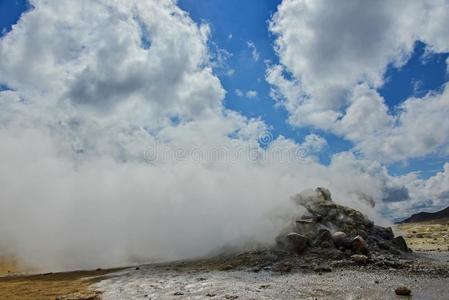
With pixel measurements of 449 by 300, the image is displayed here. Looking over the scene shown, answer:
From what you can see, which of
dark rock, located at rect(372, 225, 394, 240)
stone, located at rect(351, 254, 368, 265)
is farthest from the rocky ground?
dark rock, located at rect(372, 225, 394, 240)

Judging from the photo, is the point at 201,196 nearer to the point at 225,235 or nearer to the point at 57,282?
the point at 225,235

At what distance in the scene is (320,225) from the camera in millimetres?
35094

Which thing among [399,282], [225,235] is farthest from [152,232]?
[399,282]

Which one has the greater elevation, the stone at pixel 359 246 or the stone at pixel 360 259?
the stone at pixel 359 246

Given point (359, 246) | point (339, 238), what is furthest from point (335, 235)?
point (359, 246)

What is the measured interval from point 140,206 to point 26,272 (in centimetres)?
1702

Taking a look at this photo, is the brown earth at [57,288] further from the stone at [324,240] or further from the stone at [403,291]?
the stone at [324,240]

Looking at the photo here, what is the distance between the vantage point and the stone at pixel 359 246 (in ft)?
97.5

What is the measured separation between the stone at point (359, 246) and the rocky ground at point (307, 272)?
0.23 feet

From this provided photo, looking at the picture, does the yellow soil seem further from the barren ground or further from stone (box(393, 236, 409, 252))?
the barren ground

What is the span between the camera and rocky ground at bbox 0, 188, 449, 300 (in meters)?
21.0

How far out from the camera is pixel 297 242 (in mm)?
30953

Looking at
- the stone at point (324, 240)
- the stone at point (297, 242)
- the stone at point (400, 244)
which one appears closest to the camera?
the stone at point (297, 242)

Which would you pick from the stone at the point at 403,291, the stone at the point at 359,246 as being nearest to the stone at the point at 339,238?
the stone at the point at 359,246
